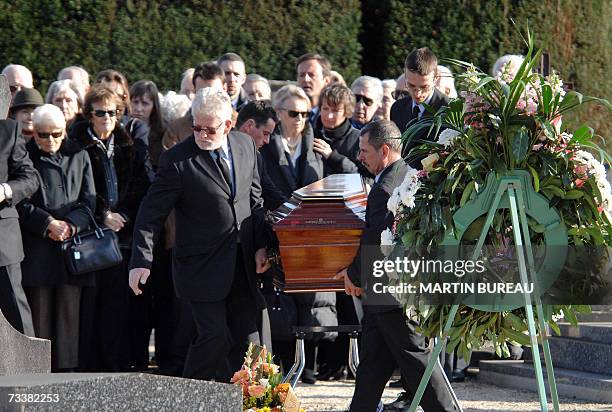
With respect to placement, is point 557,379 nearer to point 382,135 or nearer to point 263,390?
point 382,135

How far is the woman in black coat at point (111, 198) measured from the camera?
31.0ft

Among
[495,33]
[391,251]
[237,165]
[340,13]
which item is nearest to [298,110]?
[237,165]

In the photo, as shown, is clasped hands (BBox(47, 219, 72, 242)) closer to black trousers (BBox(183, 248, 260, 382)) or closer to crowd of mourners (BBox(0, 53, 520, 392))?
crowd of mourners (BBox(0, 53, 520, 392))

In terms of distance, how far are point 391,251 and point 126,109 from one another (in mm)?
4608

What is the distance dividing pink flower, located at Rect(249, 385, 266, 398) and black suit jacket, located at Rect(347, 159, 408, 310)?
0.92 m

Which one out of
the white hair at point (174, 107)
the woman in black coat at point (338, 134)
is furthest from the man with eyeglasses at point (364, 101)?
the white hair at point (174, 107)

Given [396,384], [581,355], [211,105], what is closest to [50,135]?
[211,105]

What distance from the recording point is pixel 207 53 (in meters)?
13.2

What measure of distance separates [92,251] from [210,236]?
1550 millimetres

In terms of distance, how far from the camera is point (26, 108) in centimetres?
983

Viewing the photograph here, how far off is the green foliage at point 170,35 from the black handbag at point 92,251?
3681 mm

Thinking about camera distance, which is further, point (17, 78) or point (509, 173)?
point (17, 78)

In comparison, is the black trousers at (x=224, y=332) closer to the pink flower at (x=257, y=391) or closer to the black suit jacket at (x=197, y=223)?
the black suit jacket at (x=197, y=223)

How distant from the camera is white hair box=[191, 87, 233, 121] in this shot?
7.74 meters
